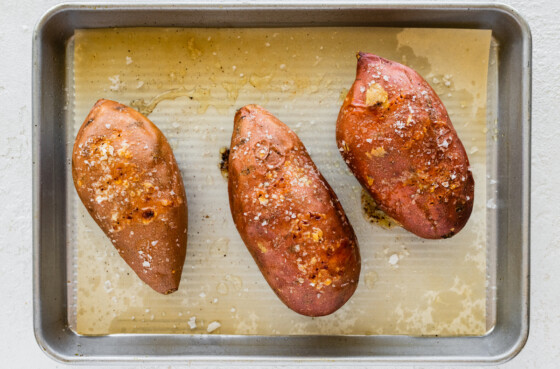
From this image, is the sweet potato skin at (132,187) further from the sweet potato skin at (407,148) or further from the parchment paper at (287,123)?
the sweet potato skin at (407,148)

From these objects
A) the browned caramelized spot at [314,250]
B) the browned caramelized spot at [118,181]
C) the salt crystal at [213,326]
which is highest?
the browned caramelized spot at [118,181]

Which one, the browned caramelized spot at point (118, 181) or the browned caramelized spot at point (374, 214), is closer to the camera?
the browned caramelized spot at point (118, 181)

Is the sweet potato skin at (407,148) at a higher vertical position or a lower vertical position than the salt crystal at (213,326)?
higher

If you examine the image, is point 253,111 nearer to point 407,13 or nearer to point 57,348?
point 407,13

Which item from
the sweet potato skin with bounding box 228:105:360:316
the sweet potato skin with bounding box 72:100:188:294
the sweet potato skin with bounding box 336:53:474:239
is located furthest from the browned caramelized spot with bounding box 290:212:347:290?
the sweet potato skin with bounding box 72:100:188:294

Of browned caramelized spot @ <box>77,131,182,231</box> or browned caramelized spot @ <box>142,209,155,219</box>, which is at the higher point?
browned caramelized spot @ <box>77,131,182,231</box>

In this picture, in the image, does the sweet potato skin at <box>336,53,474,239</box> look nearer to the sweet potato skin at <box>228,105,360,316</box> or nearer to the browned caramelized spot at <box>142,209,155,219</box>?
the sweet potato skin at <box>228,105,360,316</box>
